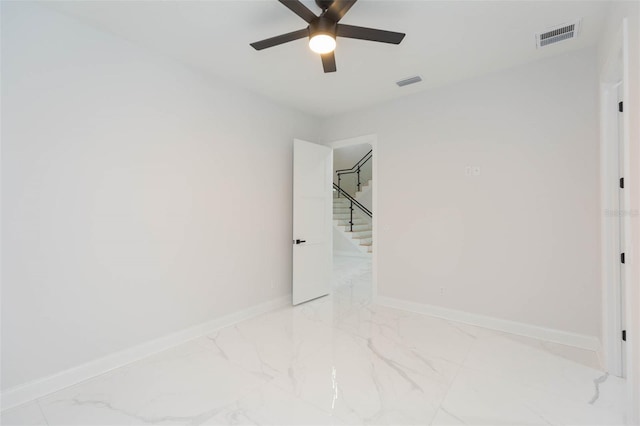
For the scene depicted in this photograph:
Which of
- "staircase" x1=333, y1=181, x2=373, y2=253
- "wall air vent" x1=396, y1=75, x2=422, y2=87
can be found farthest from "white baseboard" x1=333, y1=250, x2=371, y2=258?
"wall air vent" x1=396, y1=75, x2=422, y2=87

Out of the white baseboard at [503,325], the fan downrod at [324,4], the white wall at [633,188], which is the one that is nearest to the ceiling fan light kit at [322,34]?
the fan downrod at [324,4]

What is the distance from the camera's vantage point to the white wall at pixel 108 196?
208 cm

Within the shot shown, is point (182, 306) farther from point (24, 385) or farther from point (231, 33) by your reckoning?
point (231, 33)

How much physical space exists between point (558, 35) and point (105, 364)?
4823mm

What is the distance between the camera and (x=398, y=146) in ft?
13.1

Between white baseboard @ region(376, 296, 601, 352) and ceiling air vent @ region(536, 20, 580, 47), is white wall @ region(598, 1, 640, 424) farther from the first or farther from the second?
white baseboard @ region(376, 296, 601, 352)

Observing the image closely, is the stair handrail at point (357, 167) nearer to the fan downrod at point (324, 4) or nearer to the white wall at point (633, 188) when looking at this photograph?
the fan downrod at point (324, 4)

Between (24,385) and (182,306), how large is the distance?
1.20 metres

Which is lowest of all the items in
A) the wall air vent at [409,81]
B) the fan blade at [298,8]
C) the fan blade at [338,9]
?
the fan blade at [298,8]

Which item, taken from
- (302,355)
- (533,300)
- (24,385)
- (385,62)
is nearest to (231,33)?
(385,62)

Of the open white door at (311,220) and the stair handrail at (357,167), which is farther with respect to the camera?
the stair handrail at (357,167)

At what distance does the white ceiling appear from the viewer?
7.22 feet

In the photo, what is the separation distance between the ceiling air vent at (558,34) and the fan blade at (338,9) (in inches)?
73.7

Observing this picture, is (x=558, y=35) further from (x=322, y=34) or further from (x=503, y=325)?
(x=503, y=325)
